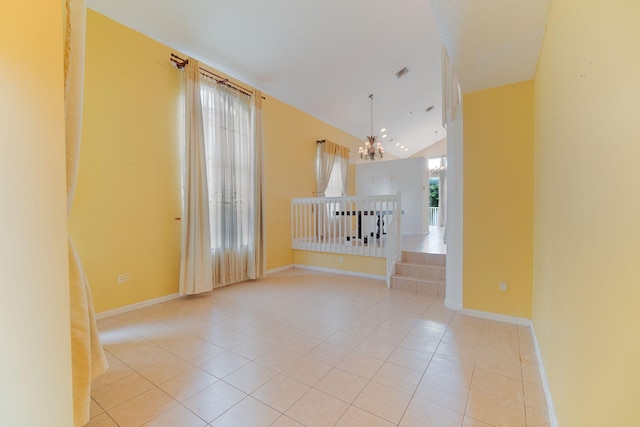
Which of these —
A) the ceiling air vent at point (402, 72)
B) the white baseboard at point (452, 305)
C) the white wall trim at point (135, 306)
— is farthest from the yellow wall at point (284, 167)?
the white baseboard at point (452, 305)

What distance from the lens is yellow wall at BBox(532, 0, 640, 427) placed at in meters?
0.76

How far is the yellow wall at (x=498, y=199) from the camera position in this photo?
9.11ft

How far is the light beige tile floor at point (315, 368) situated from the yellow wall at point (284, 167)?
2164 millimetres

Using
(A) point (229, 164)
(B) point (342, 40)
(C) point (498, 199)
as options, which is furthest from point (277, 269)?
(B) point (342, 40)

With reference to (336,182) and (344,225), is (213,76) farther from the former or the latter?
(336,182)

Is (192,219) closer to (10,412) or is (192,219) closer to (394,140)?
(10,412)

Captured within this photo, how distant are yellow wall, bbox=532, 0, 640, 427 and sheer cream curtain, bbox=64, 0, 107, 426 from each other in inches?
87.1

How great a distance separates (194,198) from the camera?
373cm

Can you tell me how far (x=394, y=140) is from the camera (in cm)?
962

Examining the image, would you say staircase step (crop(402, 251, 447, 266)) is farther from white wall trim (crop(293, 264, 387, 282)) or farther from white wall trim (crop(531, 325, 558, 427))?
white wall trim (crop(531, 325, 558, 427))

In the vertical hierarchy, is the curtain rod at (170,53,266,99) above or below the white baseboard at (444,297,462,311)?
above

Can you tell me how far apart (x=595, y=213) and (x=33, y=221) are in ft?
7.29

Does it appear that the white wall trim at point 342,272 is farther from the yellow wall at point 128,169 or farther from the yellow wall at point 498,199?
the yellow wall at point 128,169

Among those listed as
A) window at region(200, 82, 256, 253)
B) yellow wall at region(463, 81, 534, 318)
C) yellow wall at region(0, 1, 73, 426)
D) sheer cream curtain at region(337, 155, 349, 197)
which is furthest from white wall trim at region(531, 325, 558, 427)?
sheer cream curtain at region(337, 155, 349, 197)
